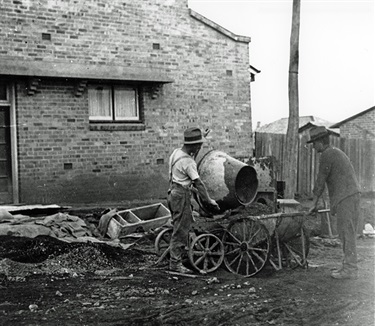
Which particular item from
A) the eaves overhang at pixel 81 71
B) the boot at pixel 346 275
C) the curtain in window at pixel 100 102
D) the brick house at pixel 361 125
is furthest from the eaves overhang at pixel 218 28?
the brick house at pixel 361 125

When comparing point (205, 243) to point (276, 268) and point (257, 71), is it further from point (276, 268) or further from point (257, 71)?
point (257, 71)

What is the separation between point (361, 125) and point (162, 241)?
24.2 meters

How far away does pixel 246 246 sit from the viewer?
25.8ft

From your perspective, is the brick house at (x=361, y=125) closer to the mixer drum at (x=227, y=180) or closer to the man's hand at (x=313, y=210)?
the mixer drum at (x=227, y=180)

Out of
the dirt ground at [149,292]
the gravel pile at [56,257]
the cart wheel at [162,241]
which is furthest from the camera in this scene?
the cart wheel at [162,241]

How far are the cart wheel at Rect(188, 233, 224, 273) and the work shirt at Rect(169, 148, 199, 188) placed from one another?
82 cm

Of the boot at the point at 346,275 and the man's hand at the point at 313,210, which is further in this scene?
the man's hand at the point at 313,210

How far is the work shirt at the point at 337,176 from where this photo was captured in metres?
7.82

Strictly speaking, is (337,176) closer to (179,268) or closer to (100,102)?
(179,268)

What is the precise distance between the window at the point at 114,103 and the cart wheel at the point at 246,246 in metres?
6.69

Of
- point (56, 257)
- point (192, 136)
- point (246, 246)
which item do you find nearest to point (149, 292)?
point (246, 246)

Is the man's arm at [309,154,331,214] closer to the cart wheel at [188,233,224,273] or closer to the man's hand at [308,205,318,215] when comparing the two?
the man's hand at [308,205,318,215]

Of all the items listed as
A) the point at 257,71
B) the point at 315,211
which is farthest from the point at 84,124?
the point at 315,211

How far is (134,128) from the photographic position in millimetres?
14133
